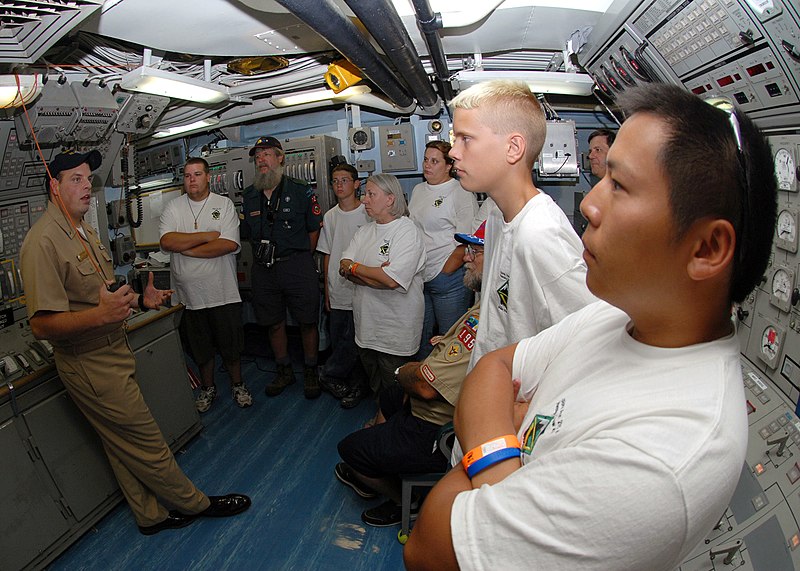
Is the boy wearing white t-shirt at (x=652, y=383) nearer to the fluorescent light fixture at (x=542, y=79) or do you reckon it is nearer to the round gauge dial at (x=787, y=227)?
the round gauge dial at (x=787, y=227)

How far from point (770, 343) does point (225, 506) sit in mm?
2974

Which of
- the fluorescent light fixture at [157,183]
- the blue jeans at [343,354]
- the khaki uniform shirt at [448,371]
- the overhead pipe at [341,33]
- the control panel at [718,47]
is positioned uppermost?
the overhead pipe at [341,33]

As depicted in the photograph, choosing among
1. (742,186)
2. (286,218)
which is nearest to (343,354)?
(286,218)

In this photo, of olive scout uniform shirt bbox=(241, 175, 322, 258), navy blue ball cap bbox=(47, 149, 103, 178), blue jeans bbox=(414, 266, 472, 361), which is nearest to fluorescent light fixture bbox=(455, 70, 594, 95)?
blue jeans bbox=(414, 266, 472, 361)

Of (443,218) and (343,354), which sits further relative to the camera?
(443,218)

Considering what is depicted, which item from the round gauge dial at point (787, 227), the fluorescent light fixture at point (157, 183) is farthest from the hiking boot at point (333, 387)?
the fluorescent light fixture at point (157, 183)

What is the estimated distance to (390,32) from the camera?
86.3 inches

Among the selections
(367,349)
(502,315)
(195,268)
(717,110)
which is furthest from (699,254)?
(195,268)

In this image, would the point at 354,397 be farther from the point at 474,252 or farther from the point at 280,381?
the point at 474,252

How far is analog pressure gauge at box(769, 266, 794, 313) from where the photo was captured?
6.60ft

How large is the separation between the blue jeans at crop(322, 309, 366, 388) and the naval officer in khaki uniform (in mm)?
1643

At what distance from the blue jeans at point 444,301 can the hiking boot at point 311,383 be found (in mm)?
972

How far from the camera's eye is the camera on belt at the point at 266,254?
4039 mm

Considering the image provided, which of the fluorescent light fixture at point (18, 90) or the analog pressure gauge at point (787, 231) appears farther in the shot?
the fluorescent light fixture at point (18, 90)
